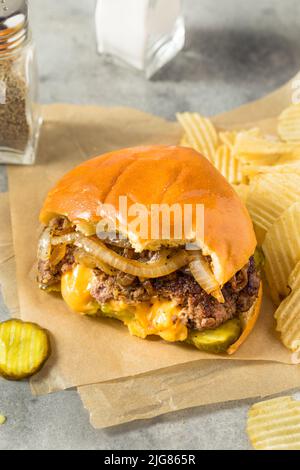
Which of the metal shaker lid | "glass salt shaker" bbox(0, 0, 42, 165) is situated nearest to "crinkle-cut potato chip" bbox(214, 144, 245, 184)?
"glass salt shaker" bbox(0, 0, 42, 165)

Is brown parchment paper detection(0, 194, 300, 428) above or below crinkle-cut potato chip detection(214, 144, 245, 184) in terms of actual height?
below

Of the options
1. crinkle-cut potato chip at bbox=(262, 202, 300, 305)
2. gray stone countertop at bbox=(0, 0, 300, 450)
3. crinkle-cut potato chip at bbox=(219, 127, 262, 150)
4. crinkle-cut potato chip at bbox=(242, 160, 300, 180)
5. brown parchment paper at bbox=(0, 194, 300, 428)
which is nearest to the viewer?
brown parchment paper at bbox=(0, 194, 300, 428)

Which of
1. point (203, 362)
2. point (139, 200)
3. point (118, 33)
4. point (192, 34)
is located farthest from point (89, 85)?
point (203, 362)

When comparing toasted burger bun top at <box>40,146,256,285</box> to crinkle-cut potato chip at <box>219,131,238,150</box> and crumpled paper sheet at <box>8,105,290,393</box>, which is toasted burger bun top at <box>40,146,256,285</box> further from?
crinkle-cut potato chip at <box>219,131,238,150</box>

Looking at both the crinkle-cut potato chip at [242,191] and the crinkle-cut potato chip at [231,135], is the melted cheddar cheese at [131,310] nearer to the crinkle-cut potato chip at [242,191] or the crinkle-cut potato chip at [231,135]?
the crinkle-cut potato chip at [242,191]

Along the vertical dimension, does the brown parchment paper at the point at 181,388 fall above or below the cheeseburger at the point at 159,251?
below

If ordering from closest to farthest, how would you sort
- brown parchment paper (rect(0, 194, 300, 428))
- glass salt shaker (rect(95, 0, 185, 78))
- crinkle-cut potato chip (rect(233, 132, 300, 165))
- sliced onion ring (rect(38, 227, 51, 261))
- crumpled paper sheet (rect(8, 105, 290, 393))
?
brown parchment paper (rect(0, 194, 300, 428)), crumpled paper sheet (rect(8, 105, 290, 393)), sliced onion ring (rect(38, 227, 51, 261)), crinkle-cut potato chip (rect(233, 132, 300, 165)), glass salt shaker (rect(95, 0, 185, 78))

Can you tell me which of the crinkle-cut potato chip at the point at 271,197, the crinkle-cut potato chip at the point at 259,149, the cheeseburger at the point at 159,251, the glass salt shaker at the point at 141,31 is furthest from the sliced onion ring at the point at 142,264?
the glass salt shaker at the point at 141,31
